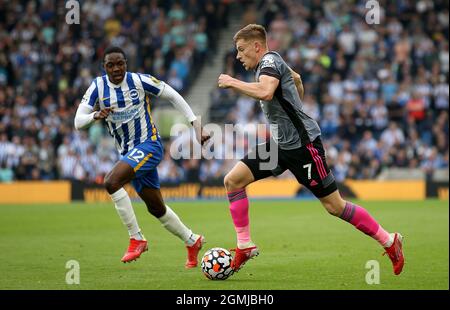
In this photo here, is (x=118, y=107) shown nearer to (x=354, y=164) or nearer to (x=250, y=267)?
(x=250, y=267)

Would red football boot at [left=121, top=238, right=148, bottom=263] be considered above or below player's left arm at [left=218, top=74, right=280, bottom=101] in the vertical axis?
below

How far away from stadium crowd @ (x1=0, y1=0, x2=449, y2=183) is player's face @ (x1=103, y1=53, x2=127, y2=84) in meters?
13.8

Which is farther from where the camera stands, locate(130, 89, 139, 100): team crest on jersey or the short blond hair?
locate(130, 89, 139, 100): team crest on jersey

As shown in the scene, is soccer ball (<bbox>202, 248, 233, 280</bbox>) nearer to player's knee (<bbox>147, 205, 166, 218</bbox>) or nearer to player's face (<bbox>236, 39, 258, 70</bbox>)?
player's knee (<bbox>147, 205, 166, 218</bbox>)

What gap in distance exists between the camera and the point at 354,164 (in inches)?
942

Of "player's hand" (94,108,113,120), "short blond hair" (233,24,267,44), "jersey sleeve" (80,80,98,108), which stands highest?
"short blond hair" (233,24,267,44)

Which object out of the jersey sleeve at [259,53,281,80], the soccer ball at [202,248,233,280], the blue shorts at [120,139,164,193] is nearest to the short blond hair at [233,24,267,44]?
the jersey sleeve at [259,53,281,80]

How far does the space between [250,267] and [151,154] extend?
1701 millimetres

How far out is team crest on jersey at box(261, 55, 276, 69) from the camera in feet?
27.7

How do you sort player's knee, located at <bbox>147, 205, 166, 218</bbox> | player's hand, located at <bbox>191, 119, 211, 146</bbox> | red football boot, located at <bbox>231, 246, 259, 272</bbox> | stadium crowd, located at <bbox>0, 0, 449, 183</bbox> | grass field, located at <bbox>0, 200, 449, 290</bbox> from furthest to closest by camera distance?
stadium crowd, located at <bbox>0, 0, 449, 183</bbox>, player's knee, located at <bbox>147, 205, 166, 218</bbox>, player's hand, located at <bbox>191, 119, 211, 146</bbox>, red football boot, located at <bbox>231, 246, 259, 272</bbox>, grass field, located at <bbox>0, 200, 449, 290</bbox>

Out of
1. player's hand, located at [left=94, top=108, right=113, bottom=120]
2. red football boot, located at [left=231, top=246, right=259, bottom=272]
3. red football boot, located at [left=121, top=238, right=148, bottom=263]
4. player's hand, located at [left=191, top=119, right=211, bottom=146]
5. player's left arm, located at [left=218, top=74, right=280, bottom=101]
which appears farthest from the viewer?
red football boot, located at [left=121, top=238, right=148, bottom=263]

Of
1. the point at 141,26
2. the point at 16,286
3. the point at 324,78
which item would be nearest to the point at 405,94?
the point at 324,78

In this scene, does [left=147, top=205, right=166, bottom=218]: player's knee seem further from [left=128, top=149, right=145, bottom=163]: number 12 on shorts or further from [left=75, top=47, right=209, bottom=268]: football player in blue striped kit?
[left=128, top=149, right=145, bottom=163]: number 12 on shorts

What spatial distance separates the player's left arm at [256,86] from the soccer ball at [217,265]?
1.73 meters
